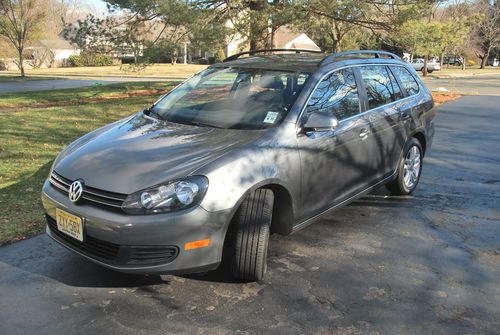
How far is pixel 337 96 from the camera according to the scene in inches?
169

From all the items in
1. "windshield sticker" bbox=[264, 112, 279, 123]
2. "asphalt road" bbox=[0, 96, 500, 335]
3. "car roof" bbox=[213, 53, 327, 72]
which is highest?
A: "car roof" bbox=[213, 53, 327, 72]

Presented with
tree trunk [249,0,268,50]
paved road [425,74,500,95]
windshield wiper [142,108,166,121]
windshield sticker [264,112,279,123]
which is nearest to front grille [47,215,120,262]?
windshield wiper [142,108,166,121]

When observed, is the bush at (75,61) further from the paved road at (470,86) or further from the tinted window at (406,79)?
the tinted window at (406,79)

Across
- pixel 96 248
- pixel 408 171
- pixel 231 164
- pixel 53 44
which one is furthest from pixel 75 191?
pixel 53 44

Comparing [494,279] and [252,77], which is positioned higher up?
[252,77]

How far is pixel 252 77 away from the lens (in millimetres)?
4426

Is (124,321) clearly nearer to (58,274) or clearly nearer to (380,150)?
(58,274)

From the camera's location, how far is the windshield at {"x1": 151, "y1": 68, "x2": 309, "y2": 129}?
3889 millimetres

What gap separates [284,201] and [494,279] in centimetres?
170

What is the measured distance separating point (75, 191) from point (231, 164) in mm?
1073

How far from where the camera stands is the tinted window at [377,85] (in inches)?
187

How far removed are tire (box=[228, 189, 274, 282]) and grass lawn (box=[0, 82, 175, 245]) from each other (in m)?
2.17

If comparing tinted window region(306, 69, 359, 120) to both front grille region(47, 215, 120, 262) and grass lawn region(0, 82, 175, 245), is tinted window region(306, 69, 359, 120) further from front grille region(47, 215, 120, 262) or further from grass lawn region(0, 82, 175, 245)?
grass lawn region(0, 82, 175, 245)

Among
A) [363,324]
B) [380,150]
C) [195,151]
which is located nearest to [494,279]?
[363,324]
